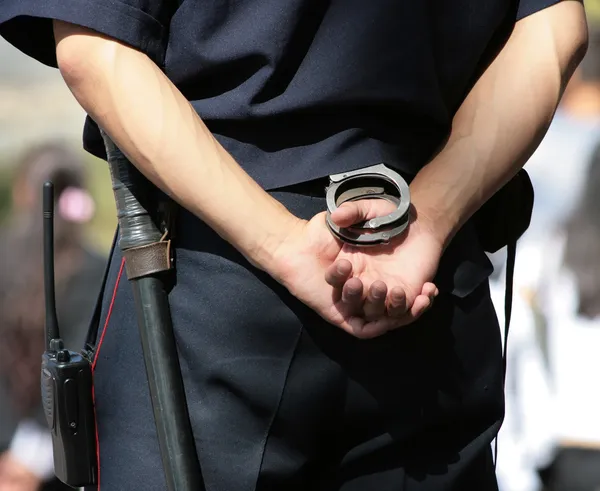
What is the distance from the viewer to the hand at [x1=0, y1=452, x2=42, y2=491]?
409 cm

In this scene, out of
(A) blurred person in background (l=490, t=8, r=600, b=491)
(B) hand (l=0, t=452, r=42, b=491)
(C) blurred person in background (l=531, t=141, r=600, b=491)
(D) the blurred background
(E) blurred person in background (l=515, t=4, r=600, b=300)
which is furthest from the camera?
(D) the blurred background

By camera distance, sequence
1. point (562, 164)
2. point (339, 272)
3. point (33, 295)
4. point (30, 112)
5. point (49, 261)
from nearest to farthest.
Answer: point (339, 272) < point (49, 261) < point (562, 164) < point (33, 295) < point (30, 112)

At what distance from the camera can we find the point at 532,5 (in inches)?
55.6

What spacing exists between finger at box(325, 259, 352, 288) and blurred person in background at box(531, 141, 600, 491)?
2.76 m

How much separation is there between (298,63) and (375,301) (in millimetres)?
311

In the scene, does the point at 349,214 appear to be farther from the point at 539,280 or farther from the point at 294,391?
the point at 539,280

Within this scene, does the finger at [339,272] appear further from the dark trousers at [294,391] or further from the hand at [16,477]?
the hand at [16,477]

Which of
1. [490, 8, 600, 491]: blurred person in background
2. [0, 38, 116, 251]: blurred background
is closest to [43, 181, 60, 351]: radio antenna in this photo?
[490, 8, 600, 491]: blurred person in background

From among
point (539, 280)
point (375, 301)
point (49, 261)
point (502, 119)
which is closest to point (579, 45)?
point (502, 119)

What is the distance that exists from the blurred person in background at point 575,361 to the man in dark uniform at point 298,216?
8.35 ft

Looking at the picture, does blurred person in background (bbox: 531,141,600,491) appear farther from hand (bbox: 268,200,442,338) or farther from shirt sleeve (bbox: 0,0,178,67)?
shirt sleeve (bbox: 0,0,178,67)

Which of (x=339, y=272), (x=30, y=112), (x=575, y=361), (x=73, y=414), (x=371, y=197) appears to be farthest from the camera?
(x=30, y=112)

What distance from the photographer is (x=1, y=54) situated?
482 cm

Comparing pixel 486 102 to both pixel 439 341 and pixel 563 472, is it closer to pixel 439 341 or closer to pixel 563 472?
pixel 439 341
